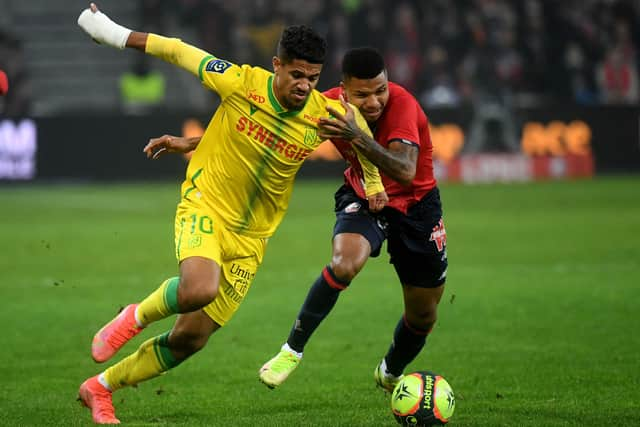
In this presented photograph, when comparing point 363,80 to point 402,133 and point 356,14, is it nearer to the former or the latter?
point 402,133

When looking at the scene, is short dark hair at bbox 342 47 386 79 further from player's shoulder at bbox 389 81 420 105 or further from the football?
A: the football

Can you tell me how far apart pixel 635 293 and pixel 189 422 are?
6202 mm

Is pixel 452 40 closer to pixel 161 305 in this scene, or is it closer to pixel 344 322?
pixel 344 322

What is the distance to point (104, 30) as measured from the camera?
624 centimetres

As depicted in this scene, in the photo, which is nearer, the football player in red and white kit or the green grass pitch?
the football player in red and white kit

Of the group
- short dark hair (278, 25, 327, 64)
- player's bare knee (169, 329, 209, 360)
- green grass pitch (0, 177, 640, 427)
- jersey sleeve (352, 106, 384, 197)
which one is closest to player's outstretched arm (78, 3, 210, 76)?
short dark hair (278, 25, 327, 64)

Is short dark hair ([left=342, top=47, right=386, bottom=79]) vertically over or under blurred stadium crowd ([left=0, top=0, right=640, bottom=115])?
over

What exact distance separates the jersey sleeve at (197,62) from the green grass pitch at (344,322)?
6.19ft

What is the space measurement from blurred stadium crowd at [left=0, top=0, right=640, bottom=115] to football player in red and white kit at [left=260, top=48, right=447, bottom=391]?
57.0 ft

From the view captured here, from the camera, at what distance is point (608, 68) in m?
25.5

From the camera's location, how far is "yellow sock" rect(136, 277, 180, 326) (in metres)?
5.91

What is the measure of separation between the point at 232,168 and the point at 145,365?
1195 millimetres

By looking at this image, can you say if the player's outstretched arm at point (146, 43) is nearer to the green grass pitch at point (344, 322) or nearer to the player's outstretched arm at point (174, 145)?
the player's outstretched arm at point (174, 145)

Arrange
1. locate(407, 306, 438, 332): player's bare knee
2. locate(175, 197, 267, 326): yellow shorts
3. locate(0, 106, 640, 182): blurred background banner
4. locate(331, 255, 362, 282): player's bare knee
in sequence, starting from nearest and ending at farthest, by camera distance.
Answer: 1. locate(175, 197, 267, 326): yellow shorts
2. locate(331, 255, 362, 282): player's bare knee
3. locate(407, 306, 438, 332): player's bare knee
4. locate(0, 106, 640, 182): blurred background banner
